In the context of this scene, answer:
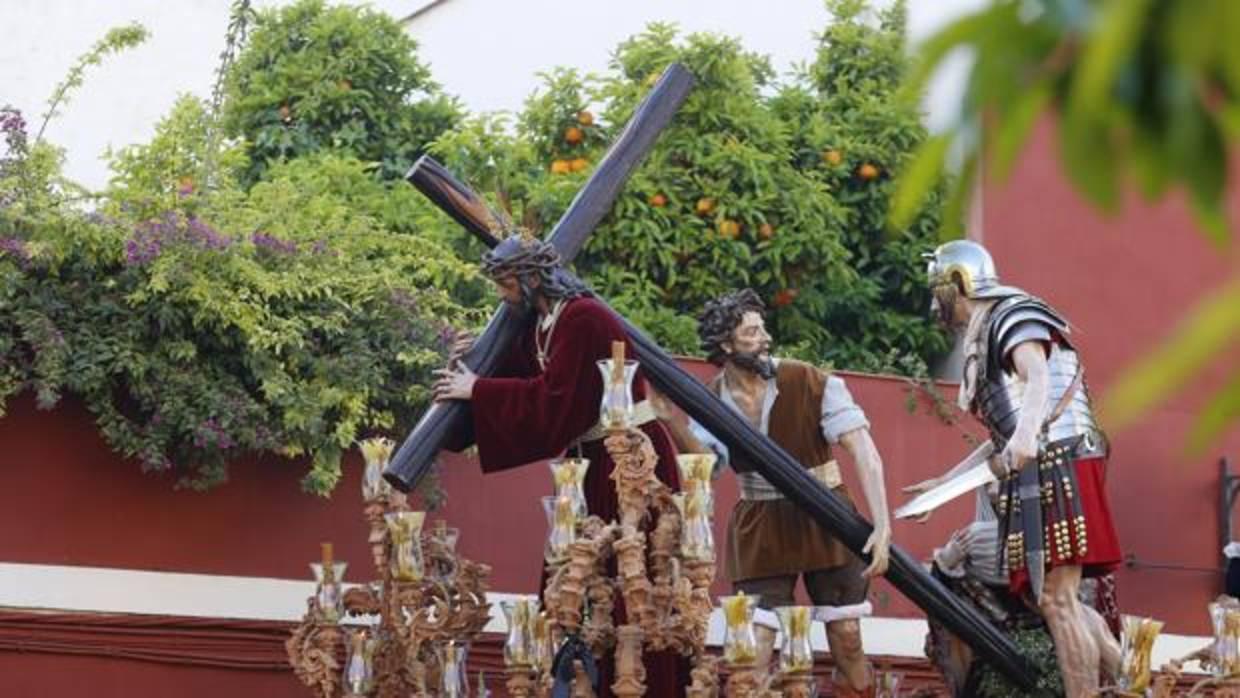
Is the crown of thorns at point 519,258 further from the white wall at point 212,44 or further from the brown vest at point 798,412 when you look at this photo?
the white wall at point 212,44

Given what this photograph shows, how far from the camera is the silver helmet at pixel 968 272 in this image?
805 cm

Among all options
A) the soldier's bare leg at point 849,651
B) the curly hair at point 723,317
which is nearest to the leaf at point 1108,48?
the curly hair at point 723,317

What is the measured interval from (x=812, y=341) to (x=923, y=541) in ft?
4.43

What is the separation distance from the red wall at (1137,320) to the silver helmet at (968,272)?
6.45 ft

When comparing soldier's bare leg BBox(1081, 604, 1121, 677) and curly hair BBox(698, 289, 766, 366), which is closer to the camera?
soldier's bare leg BBox(1081, 604, 1121, 677)

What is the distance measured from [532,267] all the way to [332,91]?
14.1 feet

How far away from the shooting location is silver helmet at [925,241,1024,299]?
8.05 m

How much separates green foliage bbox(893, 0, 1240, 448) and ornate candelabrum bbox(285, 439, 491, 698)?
5.91 meters

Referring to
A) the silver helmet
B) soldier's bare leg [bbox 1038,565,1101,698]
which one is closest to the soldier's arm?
the silver helmet

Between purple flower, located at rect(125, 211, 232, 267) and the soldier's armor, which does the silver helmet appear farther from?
purple flower, located at rect(125, 211, 232, 267)

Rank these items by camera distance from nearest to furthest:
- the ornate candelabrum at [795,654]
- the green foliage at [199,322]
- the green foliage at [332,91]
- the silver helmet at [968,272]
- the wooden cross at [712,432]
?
1. the ornate candelabrum at [795,654]
2. the wooden cross at [712,432]
3. the silver helmet at [968,272]
4. the green foliage at [199,322]
5. the green foliage at [332,91]

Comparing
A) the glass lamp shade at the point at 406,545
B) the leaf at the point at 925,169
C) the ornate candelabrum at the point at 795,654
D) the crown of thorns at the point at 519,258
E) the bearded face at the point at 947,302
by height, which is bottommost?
the leaf at the point at 925,169

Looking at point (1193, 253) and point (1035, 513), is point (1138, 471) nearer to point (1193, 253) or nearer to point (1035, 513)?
point (1193, 253)

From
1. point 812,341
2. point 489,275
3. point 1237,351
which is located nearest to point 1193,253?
point 812,341
